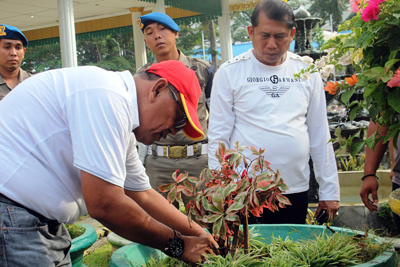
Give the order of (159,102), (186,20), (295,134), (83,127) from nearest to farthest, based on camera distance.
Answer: (83,127)
(159,102)
(295,134)
(186,20)

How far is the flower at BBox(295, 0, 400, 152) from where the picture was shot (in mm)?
1825

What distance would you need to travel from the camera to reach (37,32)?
15.3 m

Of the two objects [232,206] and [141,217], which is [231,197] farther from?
[141,217]

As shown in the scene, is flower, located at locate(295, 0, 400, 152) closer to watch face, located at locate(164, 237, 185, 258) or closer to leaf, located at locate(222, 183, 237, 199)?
leaf, located at locate(222, 183, 237, 199)

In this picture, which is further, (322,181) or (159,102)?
(322,181)

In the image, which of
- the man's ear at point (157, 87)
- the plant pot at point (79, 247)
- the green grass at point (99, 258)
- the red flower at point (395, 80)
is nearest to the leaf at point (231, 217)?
the man's ear at point (157, 87)

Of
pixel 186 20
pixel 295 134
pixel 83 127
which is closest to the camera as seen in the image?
pixel 83 127

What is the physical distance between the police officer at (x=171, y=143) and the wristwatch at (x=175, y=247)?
1.86 meters

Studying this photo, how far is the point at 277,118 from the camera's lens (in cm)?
296

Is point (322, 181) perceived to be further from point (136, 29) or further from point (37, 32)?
point (37, 32)

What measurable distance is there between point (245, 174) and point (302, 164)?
3.16 feet

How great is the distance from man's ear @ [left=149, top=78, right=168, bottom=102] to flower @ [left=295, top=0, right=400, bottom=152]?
2.30ft

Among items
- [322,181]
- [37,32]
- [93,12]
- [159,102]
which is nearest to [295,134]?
[322,181]

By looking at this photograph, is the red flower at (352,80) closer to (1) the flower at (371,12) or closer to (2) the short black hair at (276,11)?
(1) the flower at (371,12)
